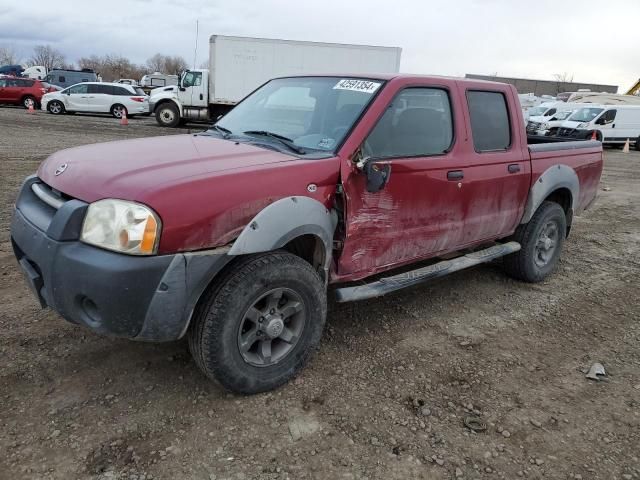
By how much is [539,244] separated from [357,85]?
265 cm

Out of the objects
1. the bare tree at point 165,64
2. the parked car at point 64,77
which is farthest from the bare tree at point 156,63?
the parked car at point 64,77

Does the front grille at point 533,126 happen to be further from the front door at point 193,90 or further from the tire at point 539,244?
the tire at point 539,244

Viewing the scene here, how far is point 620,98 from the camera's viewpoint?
29172mm

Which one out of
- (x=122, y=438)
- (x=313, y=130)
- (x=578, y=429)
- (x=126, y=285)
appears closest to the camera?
(x=126, y=285)

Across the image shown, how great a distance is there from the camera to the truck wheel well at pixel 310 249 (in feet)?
10.3

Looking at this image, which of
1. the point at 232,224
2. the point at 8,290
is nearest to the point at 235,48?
the point at 8,290

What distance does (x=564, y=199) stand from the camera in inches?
208

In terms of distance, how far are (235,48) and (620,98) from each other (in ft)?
72.7

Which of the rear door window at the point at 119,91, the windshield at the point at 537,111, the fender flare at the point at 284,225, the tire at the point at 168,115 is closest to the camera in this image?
the fender flare at the point at 284,225

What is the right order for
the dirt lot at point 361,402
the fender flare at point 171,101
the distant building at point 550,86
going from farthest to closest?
the distant building at point 550,86, the fender flare at point 171,101, the dirt lot at point 361,402

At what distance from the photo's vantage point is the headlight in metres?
2.41

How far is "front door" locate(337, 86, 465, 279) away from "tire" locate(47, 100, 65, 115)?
23687mm

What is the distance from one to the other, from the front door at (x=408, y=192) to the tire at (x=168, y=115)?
60.4ft

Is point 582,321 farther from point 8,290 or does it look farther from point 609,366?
point 8,290
